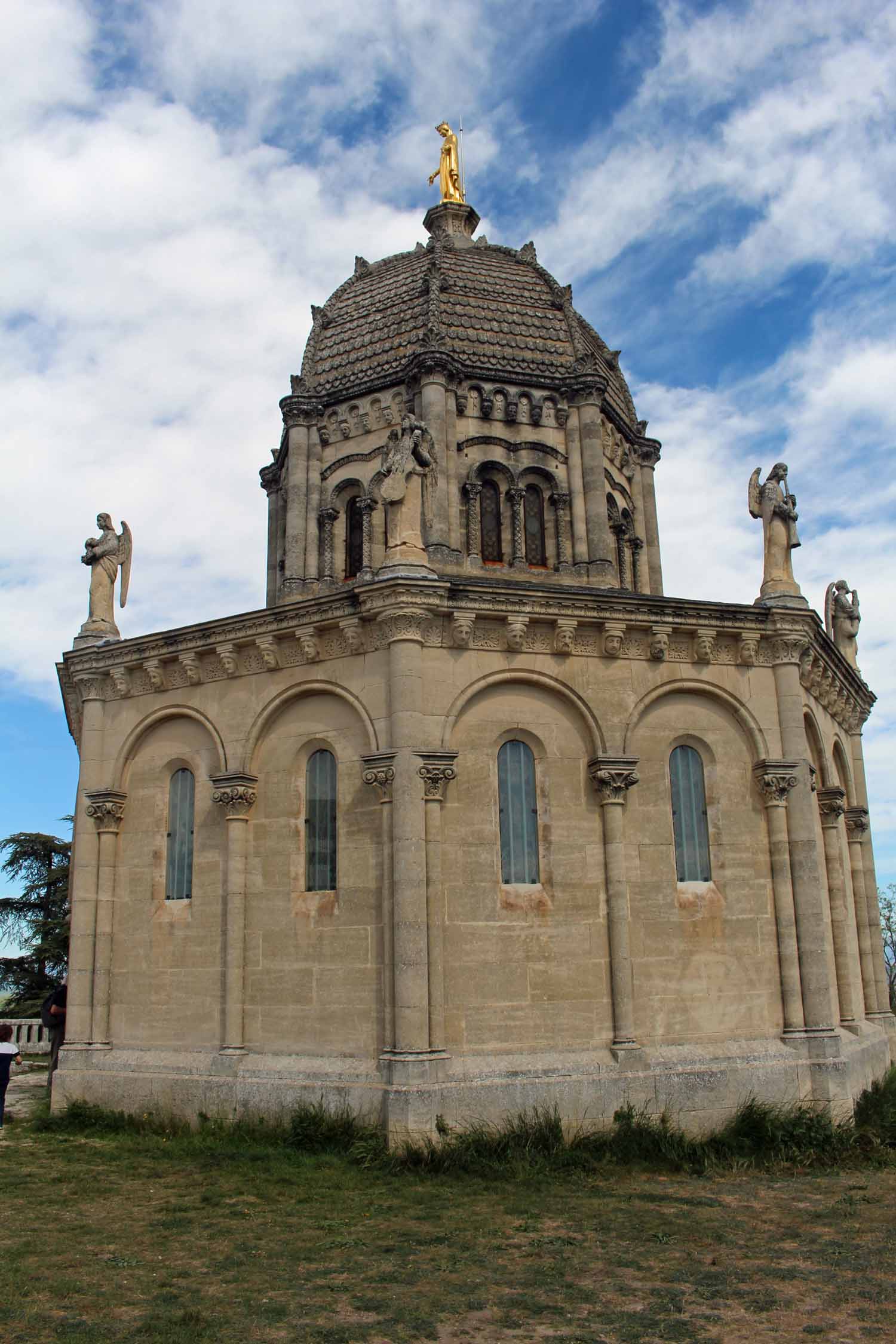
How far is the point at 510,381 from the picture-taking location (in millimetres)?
25031

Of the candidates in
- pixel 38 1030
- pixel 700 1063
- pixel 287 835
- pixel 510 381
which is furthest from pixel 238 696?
pixel 38 1030

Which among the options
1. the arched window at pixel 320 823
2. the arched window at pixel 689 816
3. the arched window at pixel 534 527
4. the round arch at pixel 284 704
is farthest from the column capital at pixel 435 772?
the arched window at pixel 534 527

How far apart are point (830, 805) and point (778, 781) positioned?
3.32 meters

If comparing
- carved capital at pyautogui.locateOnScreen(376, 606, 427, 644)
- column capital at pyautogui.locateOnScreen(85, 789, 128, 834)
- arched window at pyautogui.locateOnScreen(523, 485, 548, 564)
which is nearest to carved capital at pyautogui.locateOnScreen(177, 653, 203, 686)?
column capital at pyautogui.locateOnScreen(85, 789, 128, 834)

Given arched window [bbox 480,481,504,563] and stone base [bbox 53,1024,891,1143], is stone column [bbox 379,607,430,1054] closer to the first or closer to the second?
stone base [bbox 53,1024,891,1143]

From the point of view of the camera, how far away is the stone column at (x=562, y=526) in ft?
79.7

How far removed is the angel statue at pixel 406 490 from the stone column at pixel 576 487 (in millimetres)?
8781

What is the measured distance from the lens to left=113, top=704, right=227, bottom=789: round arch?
55.4 ft

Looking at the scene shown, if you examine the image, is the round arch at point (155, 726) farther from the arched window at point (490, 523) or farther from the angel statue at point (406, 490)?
the arched window at point (490, 523)

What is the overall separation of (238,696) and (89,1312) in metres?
9.59

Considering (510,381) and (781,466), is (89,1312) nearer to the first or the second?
(781,466)

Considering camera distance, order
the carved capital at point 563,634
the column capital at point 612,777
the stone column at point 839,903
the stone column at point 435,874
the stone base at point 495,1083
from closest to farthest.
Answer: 1. the stone base at point 495,1083
2. the stone column at point 435,874
3. the column capital at point 612,777
4. the carved capital at point 563,634
5. the stone column at point 839,903

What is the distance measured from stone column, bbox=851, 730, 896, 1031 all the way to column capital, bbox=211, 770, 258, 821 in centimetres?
1208

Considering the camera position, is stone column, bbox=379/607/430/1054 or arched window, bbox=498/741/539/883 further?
arched window, bbox=498/741/539/883
